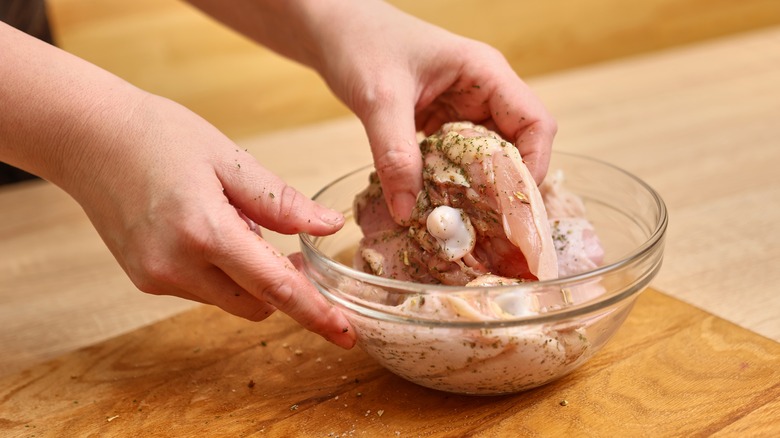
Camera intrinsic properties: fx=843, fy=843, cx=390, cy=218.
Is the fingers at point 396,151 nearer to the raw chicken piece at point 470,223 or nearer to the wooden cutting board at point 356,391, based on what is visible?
the raw chicken piece at point 470,223

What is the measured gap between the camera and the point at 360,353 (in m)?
1.31

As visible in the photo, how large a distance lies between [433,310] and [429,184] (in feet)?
0.81

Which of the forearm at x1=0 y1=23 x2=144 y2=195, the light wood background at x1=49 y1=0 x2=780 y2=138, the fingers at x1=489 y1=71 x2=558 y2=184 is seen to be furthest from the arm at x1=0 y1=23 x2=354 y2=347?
the light wood background at x1=49 y1=0 x2=780 y2=138

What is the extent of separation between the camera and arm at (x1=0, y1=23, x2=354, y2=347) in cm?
108

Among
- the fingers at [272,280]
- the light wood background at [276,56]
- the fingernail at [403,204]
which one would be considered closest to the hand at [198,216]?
the fingers at [272,280]

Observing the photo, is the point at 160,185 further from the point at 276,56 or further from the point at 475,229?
the point at 276,56

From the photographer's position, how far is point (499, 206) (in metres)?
1.15

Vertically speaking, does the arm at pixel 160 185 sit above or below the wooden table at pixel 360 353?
above

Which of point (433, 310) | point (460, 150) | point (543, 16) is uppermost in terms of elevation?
point (460, 150)

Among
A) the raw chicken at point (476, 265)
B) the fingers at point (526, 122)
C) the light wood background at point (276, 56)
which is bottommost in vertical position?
the light wood background at point (276, 56)

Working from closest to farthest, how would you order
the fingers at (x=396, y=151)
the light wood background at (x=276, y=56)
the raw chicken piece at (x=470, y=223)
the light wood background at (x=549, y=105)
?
the raw chicken piece at (x=470, y=223) < the fingers at (x=396, y=151) < the light wood background at (x=549, y=105) < the light wood background at (x=276, y=56)

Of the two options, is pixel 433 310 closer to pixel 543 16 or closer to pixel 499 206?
pixel 499 206

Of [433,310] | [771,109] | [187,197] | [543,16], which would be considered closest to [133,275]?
[187,197]

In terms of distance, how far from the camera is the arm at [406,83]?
126 cm
